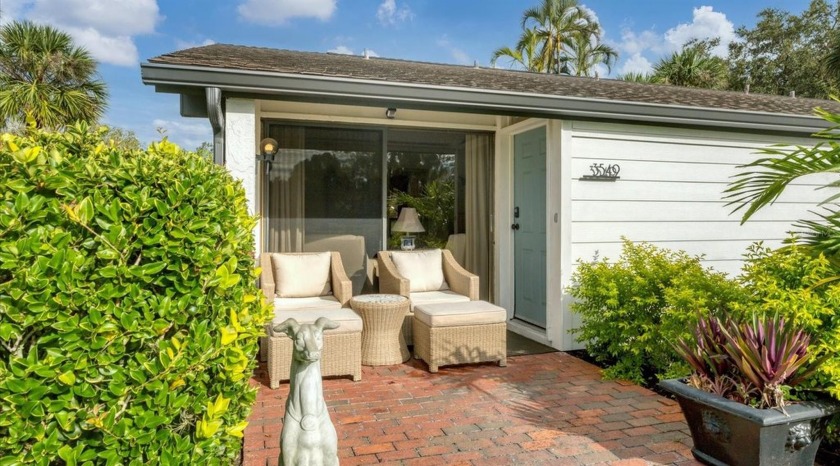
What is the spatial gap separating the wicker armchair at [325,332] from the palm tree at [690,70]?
45.3 feet

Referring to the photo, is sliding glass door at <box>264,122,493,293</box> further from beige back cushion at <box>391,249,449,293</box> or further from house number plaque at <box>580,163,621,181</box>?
house number plaque at <box>580,163,621,181</box>

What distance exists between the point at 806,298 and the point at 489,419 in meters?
1.82

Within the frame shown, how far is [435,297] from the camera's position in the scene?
4.73 m

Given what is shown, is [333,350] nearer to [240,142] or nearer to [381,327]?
[381,327]

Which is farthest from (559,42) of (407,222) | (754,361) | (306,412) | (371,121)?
(306,412)

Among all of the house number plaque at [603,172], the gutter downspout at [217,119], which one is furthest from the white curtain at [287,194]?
the house number plaque at [603,172]

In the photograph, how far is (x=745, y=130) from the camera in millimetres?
5285

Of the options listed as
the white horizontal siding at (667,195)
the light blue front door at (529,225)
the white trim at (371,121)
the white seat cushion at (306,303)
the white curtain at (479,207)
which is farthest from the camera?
the white curtain at (479,207)

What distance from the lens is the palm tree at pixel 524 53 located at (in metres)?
17.9

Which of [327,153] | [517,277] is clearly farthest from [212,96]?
[517,277]

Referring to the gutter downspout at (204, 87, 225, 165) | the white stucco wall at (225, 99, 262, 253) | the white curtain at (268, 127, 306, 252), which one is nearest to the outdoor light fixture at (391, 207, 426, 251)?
the white curtain at (268, 127, 306, 252)

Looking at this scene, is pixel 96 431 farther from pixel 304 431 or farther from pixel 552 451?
pixel 552 451

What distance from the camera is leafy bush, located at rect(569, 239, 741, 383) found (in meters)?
3.41

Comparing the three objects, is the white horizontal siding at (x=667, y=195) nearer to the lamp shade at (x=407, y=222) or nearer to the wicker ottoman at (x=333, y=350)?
the lamp shade at (x=407, y=222)
